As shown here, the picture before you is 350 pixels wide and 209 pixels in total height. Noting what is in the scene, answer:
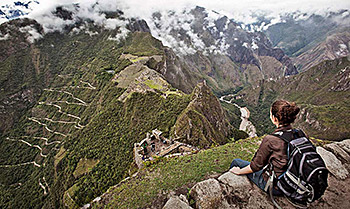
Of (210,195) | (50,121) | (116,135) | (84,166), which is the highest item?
(210,195)

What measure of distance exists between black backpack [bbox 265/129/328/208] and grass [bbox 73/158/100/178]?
59.8 meters

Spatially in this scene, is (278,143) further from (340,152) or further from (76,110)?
(76,110)

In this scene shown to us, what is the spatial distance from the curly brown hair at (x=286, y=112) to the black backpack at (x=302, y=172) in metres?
0.36

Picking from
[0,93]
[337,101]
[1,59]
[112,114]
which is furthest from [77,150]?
[337,101]

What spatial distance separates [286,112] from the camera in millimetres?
5520

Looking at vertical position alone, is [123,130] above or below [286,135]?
below

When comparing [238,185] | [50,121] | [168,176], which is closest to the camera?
[238,185]

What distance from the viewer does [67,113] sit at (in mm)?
109000

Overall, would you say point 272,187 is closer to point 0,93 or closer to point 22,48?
point 0,93

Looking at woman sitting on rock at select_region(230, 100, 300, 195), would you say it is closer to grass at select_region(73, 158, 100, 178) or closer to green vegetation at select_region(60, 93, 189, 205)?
green vegetation at select_region(60, 93, 189, 205)

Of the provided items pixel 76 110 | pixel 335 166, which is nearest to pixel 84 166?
pixel 76 110

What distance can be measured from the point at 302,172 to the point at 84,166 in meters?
65.8

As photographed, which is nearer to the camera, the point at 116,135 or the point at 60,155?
the point at 116,135

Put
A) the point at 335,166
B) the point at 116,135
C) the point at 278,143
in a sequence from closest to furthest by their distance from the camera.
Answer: the point at 278,143, the point at 335,166, the point at 116,135
